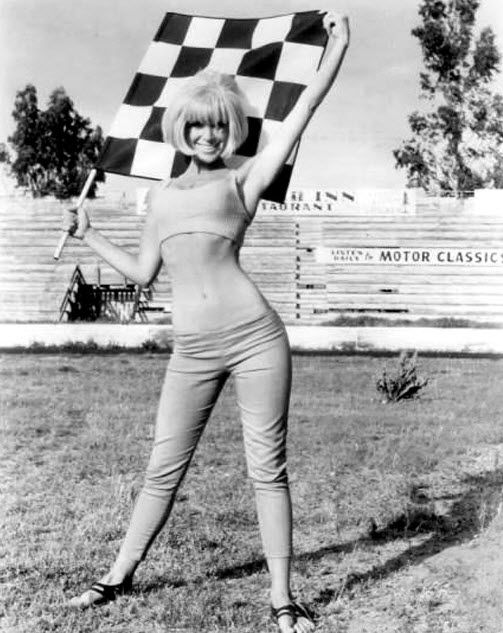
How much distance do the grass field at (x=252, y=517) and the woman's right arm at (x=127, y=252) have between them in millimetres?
1169

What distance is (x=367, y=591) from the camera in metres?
3.34

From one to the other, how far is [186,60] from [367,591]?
94.1 inches

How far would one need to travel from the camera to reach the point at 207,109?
2902 millimetres

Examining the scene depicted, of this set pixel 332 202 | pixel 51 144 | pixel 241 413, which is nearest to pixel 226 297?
pixel 241 413

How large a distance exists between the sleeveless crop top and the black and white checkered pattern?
0.84 metres

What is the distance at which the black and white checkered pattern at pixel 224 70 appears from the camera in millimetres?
3805

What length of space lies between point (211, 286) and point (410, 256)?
1546cm

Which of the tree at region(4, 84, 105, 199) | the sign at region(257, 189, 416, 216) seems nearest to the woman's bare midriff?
the sign at region(257, 189, 416, 216)

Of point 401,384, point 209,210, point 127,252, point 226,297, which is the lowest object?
point 401,384

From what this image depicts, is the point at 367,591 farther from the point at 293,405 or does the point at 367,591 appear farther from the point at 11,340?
the point at 11,340

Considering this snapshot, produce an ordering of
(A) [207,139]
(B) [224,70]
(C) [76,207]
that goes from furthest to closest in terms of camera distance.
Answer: (B) [224,70] < (C) [76,207] < (A) [207,139]

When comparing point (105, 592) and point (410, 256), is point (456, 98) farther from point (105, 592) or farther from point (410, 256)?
point (105, 592)

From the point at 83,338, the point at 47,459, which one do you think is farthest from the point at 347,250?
the point at 47,459

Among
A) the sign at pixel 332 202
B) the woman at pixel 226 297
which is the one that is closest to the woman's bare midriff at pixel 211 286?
the woman at pixel 226 297
